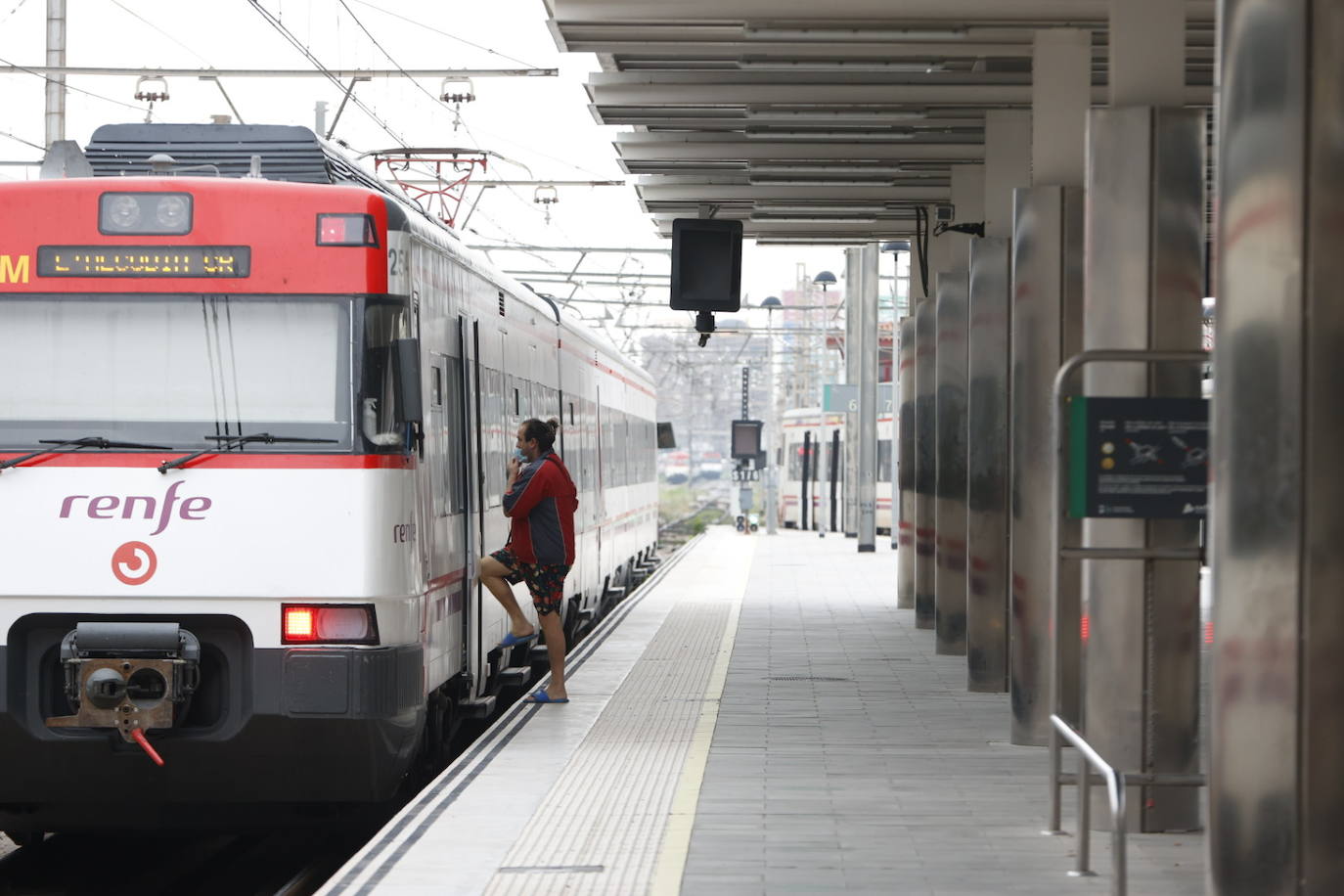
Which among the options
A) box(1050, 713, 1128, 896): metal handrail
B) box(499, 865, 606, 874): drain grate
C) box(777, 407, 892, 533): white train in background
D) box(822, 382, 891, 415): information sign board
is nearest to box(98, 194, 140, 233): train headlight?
box(499, 865, 606, 874): drain grate

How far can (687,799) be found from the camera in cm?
855

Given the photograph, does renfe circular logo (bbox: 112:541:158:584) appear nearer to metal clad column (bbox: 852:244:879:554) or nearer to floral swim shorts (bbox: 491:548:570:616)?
floral swim shorts (bbox: 491:548:570:616)

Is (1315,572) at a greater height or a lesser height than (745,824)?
greater

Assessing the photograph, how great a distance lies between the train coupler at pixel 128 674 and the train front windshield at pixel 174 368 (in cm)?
83

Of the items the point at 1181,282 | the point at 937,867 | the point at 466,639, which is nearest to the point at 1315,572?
the point at 937,867

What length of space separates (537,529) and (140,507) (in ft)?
12.1

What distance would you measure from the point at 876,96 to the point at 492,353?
400 cm

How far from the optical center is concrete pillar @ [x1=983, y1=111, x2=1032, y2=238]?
13039 mm

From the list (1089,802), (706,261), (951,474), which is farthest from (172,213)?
(951,474)

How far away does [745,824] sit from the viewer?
7.96m

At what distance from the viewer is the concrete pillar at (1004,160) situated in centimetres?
1304

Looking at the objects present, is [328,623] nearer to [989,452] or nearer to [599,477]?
[989,452]

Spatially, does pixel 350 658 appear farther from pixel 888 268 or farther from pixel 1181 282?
pixel 888 268

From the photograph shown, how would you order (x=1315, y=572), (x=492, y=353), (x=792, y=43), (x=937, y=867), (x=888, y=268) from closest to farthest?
(x=1315, y=572), (x=937, y=867), (x=492, y=353), (x=792, y=43), (x=888, y=268)
